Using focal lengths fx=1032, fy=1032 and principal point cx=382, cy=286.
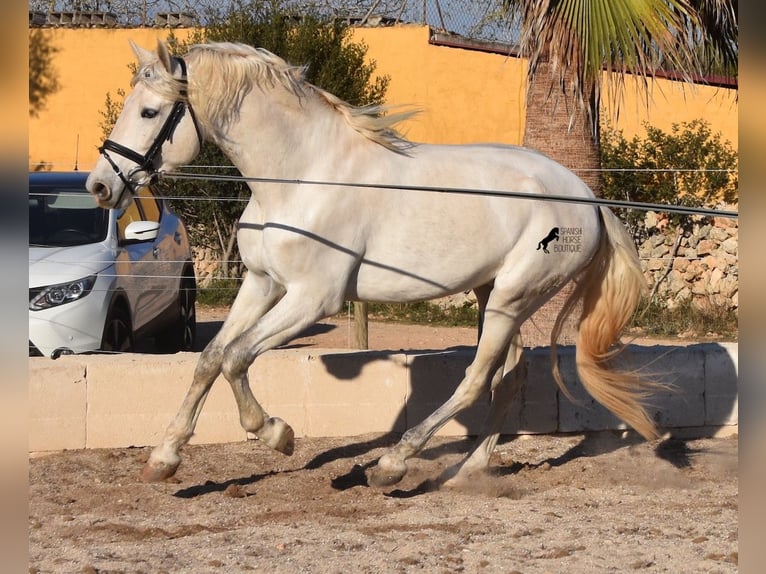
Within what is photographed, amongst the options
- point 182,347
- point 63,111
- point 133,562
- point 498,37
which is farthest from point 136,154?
point 63,111

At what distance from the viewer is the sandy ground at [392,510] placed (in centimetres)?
420

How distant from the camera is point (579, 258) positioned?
5891 millimetres

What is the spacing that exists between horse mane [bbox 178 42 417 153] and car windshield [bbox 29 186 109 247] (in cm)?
315

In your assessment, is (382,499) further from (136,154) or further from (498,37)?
(498,37)

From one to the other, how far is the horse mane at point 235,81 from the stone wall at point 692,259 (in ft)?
28.0

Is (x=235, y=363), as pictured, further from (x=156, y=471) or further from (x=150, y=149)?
(x=150, y=149)

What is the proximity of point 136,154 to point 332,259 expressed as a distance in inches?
42.9

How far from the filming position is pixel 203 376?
17.7 feet

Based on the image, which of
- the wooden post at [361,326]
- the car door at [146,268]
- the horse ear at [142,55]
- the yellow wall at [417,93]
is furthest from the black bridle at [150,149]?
the yellow wall at [417,93]

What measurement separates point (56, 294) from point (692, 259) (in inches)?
357

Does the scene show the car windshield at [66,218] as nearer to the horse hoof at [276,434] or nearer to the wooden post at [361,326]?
the wooden post at [361,326]

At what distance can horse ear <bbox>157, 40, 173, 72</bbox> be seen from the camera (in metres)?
4.95

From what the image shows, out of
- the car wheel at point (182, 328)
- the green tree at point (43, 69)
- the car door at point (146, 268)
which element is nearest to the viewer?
the car door at point (146, 268)

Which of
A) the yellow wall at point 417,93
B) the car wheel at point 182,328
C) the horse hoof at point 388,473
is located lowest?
the horse hoof at point 388,473
